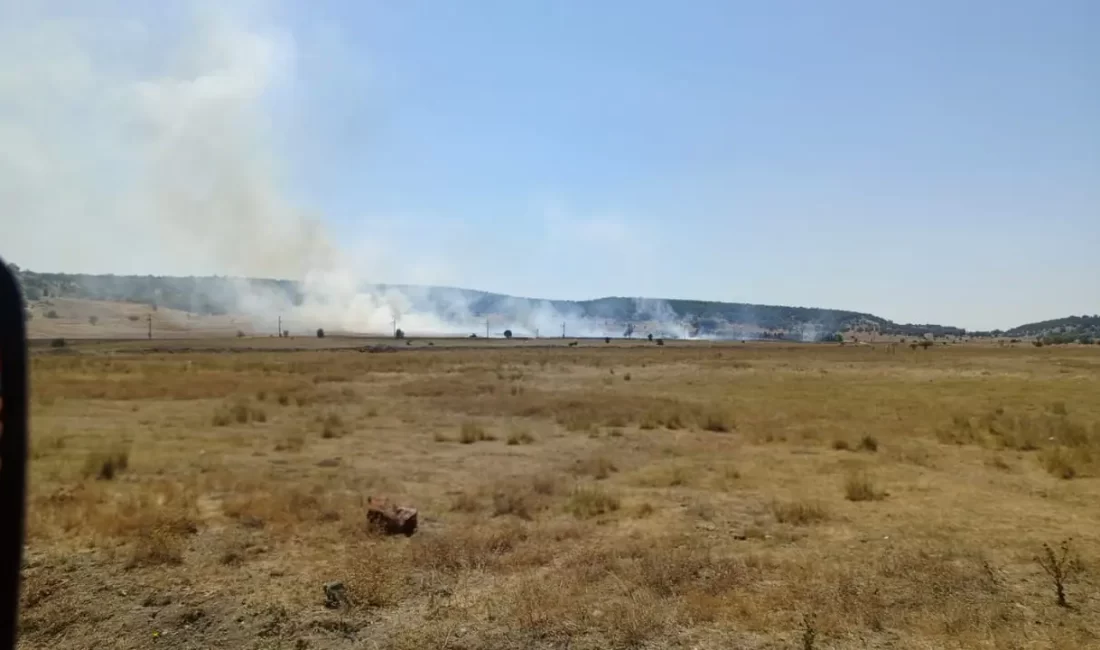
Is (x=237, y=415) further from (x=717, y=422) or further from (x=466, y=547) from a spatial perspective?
(x=466, y=547)

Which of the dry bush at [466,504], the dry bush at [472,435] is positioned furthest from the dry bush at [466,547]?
the dry bush at [472,435]

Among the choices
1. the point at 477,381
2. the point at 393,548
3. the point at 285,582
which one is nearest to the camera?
the point at 285,582

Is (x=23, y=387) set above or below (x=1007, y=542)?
above

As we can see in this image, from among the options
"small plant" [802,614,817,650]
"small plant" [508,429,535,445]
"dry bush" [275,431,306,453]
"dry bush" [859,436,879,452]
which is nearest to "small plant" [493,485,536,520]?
"small plant" [802,614,817,650]

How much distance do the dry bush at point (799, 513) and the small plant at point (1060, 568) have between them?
3.20 meters

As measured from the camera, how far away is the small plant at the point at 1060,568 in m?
8.05

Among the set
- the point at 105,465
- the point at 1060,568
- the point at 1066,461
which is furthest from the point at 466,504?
the point at 1066,461

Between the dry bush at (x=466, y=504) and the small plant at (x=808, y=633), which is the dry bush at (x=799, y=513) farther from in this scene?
the dry bush at (x=466, y=504)

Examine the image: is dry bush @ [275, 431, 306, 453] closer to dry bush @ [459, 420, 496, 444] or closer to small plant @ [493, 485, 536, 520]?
dry bush @ [459, 420, 496, 444]

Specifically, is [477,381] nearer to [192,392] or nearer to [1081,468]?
[192,392]

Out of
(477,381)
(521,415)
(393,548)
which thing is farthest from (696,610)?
(477,381)

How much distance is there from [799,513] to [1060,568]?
395 centimetres

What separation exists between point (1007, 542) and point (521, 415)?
2082 cm

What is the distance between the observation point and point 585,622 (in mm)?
7164
